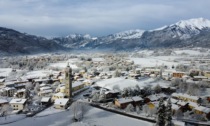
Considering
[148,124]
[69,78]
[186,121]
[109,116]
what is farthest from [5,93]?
[186,121]

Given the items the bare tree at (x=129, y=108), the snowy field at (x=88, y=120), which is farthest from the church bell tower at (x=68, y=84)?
the bare tree at (x=129, y=108)

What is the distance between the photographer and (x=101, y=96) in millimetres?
43906

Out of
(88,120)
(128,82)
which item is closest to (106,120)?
(88,120)

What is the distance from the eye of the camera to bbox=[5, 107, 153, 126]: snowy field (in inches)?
1267

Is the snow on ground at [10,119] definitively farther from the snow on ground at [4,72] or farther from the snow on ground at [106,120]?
the snow on ground at [4,72]

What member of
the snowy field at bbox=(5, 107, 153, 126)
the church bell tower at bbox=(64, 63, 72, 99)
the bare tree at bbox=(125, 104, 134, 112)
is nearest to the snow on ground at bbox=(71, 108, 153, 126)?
the snowy field at bbox=(5, 107, 153, 126)

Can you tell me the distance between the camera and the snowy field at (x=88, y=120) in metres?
32.2

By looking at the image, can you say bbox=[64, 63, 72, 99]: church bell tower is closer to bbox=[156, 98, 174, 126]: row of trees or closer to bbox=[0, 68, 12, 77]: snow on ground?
bbox=[156, 98, 174, 126]: row of trees

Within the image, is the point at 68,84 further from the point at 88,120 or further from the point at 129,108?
the point at 88,120

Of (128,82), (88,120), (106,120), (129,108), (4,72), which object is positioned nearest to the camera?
(88,120)

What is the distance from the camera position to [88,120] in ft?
109

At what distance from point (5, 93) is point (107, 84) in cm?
2163

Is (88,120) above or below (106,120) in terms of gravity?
above

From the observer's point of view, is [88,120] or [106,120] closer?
[88,120]
